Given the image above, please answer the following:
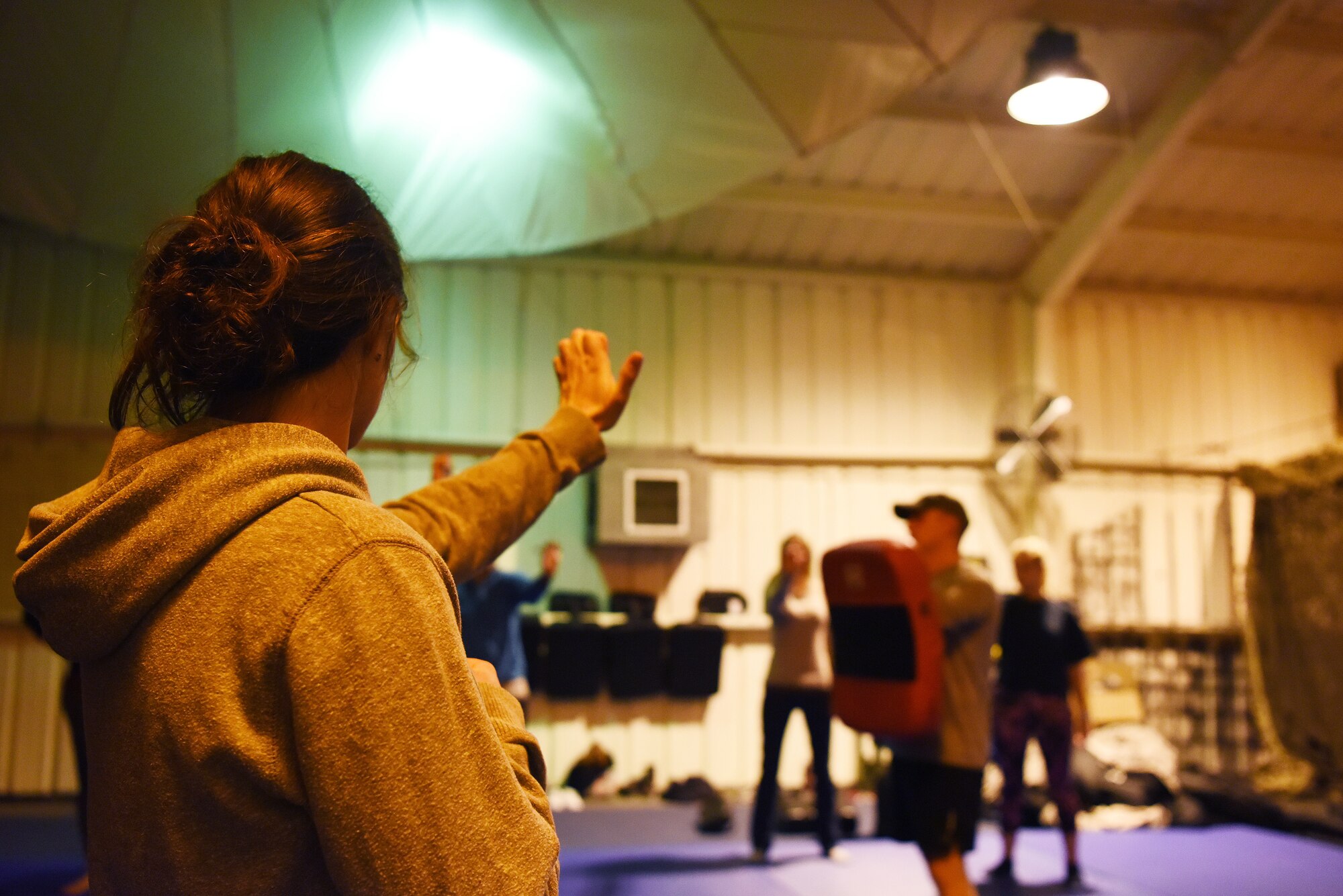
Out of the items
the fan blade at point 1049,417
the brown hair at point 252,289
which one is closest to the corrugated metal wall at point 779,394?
the fan blade at point 1049,417

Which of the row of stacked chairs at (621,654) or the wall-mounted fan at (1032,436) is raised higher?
the wall-mounted fan at (1032,436)

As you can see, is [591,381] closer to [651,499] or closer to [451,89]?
[451,89]

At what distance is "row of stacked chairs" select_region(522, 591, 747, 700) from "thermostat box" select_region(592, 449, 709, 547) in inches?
18.9

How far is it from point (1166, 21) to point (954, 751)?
5260 mm

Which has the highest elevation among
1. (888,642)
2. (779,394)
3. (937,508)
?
(779,394)

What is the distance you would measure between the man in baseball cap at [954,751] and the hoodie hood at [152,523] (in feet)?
9.59

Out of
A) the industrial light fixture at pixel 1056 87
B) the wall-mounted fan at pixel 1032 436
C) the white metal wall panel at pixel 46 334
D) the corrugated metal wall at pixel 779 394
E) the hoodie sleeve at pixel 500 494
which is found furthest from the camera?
the wall-mounted fan at pixel 1032 436

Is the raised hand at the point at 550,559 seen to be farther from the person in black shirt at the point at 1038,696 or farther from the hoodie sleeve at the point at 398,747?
the hoodie sleeve at the point at 398,747

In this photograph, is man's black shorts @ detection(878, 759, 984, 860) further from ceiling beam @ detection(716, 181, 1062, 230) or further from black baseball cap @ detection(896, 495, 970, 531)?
ceiling beam @ detection(716, 181, 1062, 230)

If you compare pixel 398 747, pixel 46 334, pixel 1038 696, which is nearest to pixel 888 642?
pixel 1038 696

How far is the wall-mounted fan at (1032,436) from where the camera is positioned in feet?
24.0

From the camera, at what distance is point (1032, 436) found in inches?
289

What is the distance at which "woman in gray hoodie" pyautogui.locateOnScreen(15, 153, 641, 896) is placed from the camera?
584 millimetres

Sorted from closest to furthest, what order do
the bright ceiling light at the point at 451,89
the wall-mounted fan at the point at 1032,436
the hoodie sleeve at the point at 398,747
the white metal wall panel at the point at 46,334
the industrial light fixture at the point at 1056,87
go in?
1. the hoodie sleeve at the point at 398,747
2. the bright ceiling light at the point at 451,89
3. the industrial light fixture at the point at 1056,87
4. the white metal wall panel at the point at 46,334
5. the wall-mounted fan at the point at 1032,436
